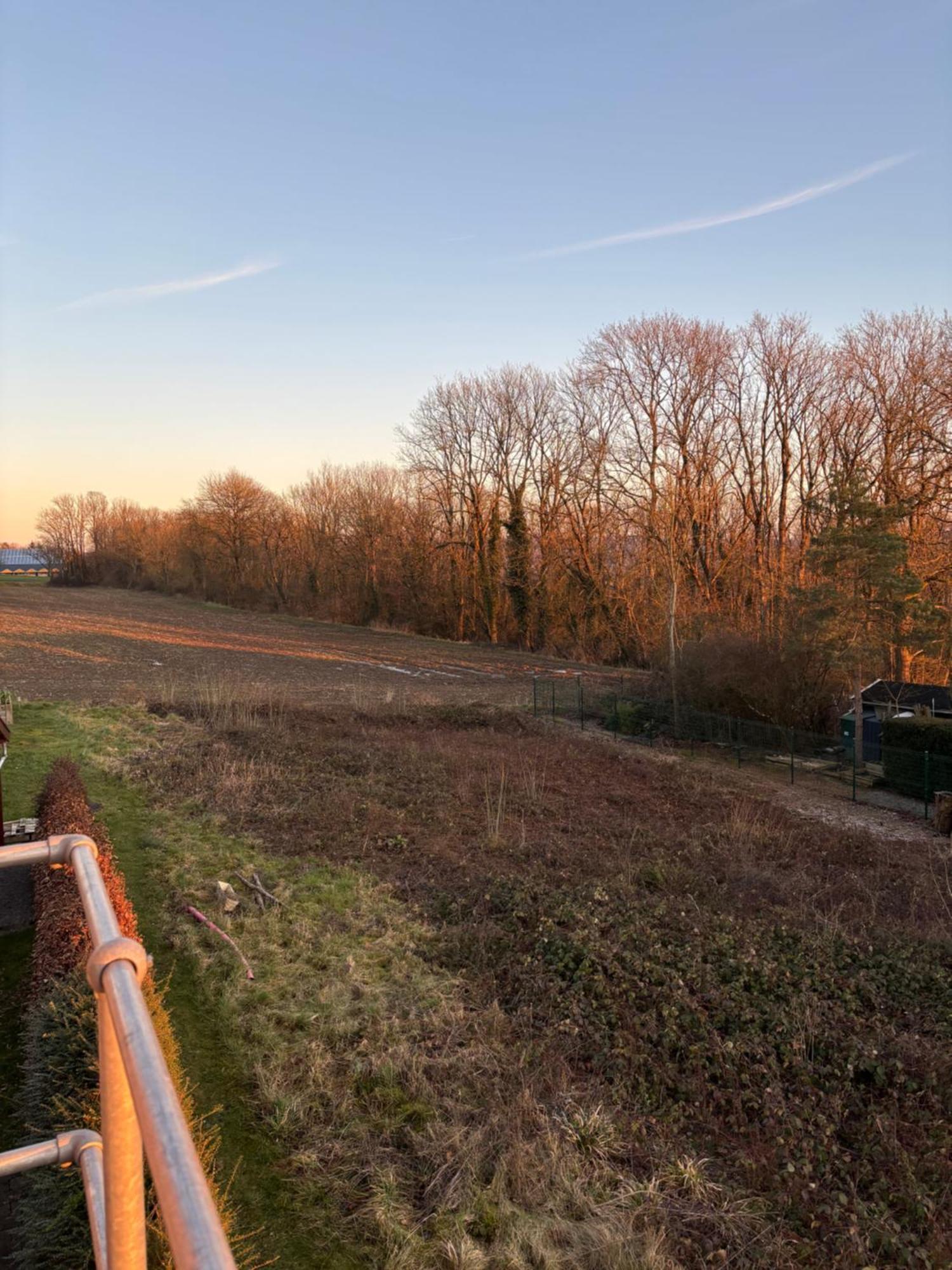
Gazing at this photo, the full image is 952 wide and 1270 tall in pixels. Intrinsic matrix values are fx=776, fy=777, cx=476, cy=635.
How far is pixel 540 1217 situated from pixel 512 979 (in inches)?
100

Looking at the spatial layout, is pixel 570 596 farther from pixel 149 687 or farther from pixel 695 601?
pixel 149 687

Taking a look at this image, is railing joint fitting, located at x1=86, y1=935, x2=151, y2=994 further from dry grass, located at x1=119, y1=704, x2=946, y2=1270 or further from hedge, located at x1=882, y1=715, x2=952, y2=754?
hedge, located at x1=882, y1=715, x2=952, y2=754

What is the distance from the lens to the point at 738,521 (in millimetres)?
35125

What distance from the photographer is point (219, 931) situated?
7.12m

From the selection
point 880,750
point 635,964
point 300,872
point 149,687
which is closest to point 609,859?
point 635,964

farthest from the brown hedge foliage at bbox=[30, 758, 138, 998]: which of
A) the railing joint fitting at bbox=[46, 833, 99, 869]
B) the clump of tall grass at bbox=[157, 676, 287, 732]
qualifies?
the clump of tall grass at bbox=[157, 676, 287, 732]

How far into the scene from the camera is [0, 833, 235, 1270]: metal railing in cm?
72

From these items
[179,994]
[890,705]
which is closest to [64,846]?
[179,994]

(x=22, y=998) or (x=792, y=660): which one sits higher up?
(x=792, y=660)

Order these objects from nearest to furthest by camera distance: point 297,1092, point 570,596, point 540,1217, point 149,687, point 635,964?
point 540,1217 → point 297,1092 → point 635,964 → point 149,687 → point 570,596

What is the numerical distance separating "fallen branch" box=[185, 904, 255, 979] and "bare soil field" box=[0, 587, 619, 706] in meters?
13.4

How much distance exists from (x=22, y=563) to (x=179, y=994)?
20499 centimetres

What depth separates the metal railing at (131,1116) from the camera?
2.35 feet

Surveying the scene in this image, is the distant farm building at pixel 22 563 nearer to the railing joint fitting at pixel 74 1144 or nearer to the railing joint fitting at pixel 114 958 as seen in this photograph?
the railing joint fitting at pixel 74 1144
